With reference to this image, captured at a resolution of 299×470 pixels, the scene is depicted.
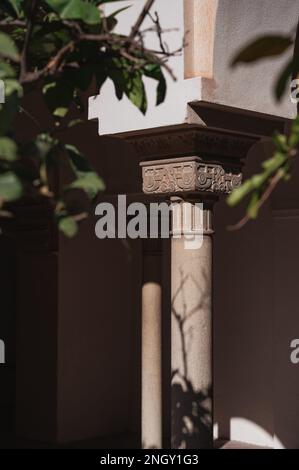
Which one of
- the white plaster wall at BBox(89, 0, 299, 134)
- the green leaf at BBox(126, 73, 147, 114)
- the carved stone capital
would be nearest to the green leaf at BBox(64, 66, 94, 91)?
the green leaf at BBox(126, 73, 147, 114)

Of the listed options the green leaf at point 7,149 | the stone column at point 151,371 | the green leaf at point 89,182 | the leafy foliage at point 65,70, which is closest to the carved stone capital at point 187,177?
the stone column at point 151,371

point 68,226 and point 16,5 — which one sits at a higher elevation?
point 16,5

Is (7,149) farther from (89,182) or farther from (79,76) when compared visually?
(79,76)

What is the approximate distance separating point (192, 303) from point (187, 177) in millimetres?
750

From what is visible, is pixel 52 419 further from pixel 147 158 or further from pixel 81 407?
pixel 147 158

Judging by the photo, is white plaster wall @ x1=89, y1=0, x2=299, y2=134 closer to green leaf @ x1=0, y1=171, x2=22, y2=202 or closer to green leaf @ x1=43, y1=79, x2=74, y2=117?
green leaf @ x1=43, y1=79, x2=74, y2=117

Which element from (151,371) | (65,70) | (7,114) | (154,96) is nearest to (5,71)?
(7,114)

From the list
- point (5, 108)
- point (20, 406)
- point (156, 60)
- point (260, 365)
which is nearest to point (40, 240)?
point (20, 406)

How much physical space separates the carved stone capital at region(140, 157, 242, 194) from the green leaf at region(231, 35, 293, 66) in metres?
3.43

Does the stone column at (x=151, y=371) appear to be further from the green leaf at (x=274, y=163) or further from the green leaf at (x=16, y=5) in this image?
the green leaf at (x=274, y=163)

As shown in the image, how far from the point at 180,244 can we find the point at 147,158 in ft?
2.09

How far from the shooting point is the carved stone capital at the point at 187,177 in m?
5.41

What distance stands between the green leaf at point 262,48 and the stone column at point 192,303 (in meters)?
3.43

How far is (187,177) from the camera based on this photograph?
5.41m
